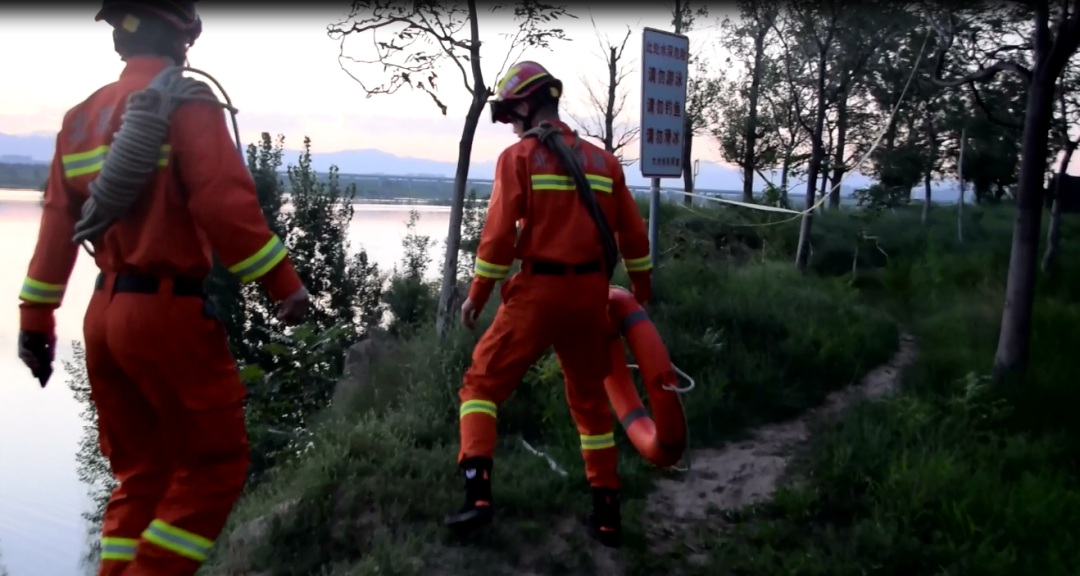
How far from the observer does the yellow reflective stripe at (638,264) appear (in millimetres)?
4645

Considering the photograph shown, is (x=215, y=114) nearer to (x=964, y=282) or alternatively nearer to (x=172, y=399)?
(x=172, y=399)

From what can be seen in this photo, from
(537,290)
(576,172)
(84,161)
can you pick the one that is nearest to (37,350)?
(84,161)

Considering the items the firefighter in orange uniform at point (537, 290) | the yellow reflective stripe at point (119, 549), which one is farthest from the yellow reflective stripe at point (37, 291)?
the firefighter in orange uniform at point (537, 290)

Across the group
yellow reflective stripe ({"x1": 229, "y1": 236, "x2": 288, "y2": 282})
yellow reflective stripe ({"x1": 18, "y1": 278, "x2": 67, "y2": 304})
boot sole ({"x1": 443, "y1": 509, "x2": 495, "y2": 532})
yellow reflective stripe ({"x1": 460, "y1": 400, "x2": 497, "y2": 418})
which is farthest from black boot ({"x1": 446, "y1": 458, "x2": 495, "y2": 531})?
yellow reflective stripe ({"x1": 18, "y1": 278, "x2": 67, "y2": 304})

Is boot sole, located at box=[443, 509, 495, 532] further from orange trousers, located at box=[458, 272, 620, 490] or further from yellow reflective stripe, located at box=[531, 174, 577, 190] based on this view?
yellow reflective stripe, located at box=[531, 174, 577, 190]

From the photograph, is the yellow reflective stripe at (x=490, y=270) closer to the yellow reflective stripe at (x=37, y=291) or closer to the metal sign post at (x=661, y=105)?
the yellow reflective stripe at (x=37, y=291)

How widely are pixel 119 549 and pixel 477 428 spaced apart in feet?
5.44

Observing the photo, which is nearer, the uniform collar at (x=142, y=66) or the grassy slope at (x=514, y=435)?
the uniform collar at (x=142, y=66)

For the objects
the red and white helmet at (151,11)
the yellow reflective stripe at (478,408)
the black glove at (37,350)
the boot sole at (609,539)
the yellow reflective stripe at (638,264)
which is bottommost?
the boot sole at (609,539)

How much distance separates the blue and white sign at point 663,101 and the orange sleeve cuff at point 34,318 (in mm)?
4769

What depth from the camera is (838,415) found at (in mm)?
6121

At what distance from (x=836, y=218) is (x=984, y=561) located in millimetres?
12007

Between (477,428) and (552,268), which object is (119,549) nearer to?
(477,428)

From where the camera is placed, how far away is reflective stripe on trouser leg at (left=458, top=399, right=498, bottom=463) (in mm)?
4258
